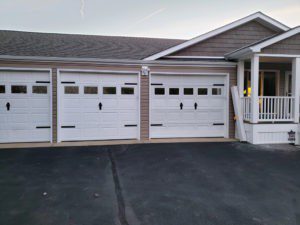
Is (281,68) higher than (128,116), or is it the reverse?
(281,68)

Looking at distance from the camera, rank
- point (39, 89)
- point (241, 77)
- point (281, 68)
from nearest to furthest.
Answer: point (39, 89), point (241, 77), point (281, 68)

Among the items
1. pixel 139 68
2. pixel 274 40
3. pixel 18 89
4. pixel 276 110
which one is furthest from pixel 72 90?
pixel 276 110

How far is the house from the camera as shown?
277 inches

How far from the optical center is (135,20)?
11500 millimetres

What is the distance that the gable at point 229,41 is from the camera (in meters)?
8.22

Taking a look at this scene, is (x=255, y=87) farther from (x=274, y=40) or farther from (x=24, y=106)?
(x=24, y=106)

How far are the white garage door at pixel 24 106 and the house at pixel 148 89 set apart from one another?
29 mm

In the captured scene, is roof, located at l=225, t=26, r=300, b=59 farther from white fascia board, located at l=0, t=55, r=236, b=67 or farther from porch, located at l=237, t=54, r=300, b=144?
white fascia board, located at l=0, t=55, r=236, b=67

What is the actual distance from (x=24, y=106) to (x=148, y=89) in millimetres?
4015

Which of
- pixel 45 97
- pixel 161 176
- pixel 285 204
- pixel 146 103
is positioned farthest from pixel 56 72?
pixel 285 204

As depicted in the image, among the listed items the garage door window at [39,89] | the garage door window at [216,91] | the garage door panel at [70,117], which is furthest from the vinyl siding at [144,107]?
the garage door window at [39,89]

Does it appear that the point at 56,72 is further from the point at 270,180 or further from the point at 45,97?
A: the point at 270,180

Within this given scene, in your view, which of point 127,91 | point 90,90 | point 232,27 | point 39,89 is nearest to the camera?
point 39,89

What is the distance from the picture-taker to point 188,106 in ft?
25.9
